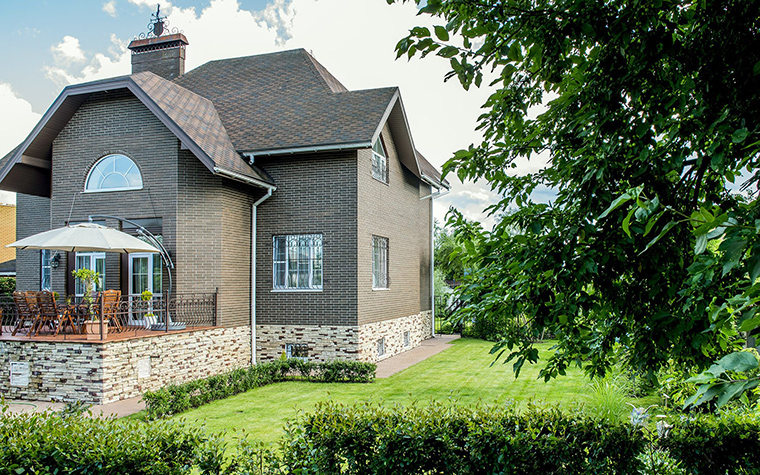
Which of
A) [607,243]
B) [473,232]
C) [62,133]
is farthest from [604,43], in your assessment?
[62,133]

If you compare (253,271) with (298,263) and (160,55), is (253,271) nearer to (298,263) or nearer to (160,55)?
(298,263)

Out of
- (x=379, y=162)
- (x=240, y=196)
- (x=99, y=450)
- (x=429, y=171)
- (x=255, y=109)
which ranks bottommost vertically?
(x=99, y=450)

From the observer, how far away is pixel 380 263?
1800 cm

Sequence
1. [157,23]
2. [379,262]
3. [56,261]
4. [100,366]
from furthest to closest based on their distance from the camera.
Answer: [157,23] < [379,262] < [56,261] < [100,366]

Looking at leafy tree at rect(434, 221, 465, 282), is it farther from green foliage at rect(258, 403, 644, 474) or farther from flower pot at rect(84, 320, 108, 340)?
green foliage at rect(258, 403, 644, 474)

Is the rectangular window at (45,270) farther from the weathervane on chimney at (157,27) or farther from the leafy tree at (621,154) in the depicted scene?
the leafy tree at (621,154)

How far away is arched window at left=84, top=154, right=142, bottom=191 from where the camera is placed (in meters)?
14.7

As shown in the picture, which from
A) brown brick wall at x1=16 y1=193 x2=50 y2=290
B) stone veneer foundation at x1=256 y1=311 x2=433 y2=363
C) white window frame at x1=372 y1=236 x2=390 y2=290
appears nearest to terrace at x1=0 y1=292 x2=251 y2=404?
stone veneer foundation at x1=256 y1=311 x2=433 y2=363

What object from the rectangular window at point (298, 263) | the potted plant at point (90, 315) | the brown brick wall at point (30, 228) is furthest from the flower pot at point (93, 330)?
the brown brick wall at point (30, 228)

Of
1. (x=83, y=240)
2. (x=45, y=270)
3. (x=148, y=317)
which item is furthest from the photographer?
(x=45, y=270)

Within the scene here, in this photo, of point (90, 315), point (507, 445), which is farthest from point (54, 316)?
point (507, 445)

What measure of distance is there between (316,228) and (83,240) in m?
5.88

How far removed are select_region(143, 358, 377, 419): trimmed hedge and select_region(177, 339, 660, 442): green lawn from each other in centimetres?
23

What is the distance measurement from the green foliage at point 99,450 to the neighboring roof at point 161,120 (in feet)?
29.4
